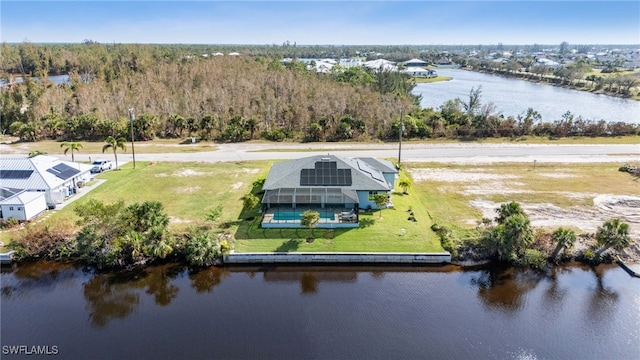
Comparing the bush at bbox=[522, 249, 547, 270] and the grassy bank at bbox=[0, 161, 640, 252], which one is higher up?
the grassy bank at bbox=[0, 161, 640, 252]

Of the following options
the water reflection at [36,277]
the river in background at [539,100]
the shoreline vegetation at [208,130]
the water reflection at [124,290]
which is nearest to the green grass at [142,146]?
the shoreline vegetation at [208,130]

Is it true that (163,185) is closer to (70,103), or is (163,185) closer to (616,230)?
(616,230)

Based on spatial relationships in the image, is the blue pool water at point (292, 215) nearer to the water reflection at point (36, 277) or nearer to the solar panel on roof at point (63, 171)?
the water reflection at point (36, 277)

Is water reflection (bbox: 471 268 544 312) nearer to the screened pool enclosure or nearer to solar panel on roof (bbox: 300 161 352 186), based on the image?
the screened pool enclosure

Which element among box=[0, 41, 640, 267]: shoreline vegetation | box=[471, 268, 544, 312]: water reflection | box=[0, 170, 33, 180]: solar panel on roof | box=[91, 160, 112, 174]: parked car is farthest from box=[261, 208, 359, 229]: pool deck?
box=[91, 160, 112, 174]: parked car

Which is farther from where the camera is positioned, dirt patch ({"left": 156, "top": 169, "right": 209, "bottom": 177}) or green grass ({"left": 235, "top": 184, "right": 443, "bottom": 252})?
dirt patch ({"left": 156, "top": 169, "right": 209, "bottom": 177})

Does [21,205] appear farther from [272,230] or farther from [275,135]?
[275,135]

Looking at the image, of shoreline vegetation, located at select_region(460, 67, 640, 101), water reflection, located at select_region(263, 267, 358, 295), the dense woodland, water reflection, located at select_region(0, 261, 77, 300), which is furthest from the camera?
shoreline vegetation, located at select_region(460, 67, 640, 101)
